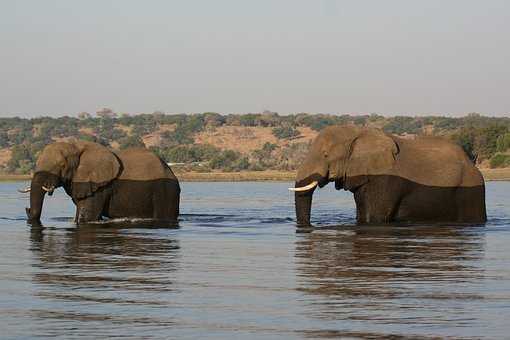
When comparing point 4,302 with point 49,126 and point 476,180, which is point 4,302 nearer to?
point 476,180

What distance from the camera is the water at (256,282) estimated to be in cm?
1123

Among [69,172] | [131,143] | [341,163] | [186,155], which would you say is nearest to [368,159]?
[341,163]

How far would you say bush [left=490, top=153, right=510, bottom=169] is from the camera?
2739 inches

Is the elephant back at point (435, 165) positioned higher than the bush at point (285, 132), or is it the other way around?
the elephant back at point (435, 165)

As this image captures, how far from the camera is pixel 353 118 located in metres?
148

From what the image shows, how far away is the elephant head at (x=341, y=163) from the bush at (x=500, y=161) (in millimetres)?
45768

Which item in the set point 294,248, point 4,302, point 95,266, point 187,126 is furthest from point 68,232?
point 187,126

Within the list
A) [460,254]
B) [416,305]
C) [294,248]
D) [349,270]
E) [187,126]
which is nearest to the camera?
[416,305]

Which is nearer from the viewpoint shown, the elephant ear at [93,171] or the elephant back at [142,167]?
the elephant ear at [93,171]

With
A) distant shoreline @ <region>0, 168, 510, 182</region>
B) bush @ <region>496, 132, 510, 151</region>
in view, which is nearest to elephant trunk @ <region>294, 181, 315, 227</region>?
distant shoreline @ <region>0, 168, 510, 182</region>

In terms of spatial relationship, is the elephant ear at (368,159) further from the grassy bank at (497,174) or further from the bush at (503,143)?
the bush at (503,143)

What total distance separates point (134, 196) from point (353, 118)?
4769 inches

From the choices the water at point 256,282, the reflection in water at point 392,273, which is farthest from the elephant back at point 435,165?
the reflection in water at point 392,273

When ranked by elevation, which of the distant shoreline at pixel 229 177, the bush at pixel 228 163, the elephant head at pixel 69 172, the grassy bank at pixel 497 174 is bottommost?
the distant shoreline at pixel 229 177
